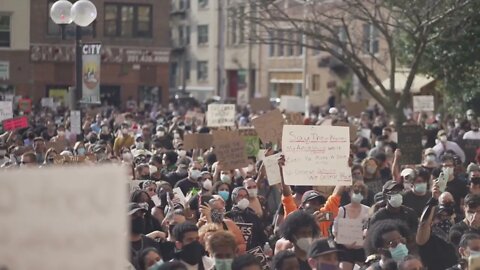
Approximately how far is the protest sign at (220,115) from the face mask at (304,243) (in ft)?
51.7

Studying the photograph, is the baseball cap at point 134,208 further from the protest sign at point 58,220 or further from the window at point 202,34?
the window at point 202,34

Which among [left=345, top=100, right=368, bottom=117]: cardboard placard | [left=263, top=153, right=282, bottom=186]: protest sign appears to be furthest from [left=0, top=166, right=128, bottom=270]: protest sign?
[left=345, top=100, right=368, bottom=117]: cardboard placard

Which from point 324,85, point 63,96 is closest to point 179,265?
point 63,96

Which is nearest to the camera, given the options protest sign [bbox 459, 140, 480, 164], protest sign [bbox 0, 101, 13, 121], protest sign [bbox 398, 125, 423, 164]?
protest sign [bbox 398, 125, 423, 164]

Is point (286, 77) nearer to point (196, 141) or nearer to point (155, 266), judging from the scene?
point (196, 141)

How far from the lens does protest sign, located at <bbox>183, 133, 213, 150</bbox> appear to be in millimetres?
20031

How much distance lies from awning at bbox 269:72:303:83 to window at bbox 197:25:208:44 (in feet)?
17.4

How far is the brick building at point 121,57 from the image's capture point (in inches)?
1909

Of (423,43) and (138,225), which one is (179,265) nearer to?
(138,225)

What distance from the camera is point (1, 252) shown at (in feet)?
14.3

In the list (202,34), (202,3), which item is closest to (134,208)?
(202,3)

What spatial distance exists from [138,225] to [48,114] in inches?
912

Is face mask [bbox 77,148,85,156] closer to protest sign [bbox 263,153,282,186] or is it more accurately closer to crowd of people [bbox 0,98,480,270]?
crowd of people [bbox 0,98,480,270]

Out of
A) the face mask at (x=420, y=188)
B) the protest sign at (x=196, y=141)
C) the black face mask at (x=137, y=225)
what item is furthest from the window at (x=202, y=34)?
the black face mask at (x=137, y=225)
